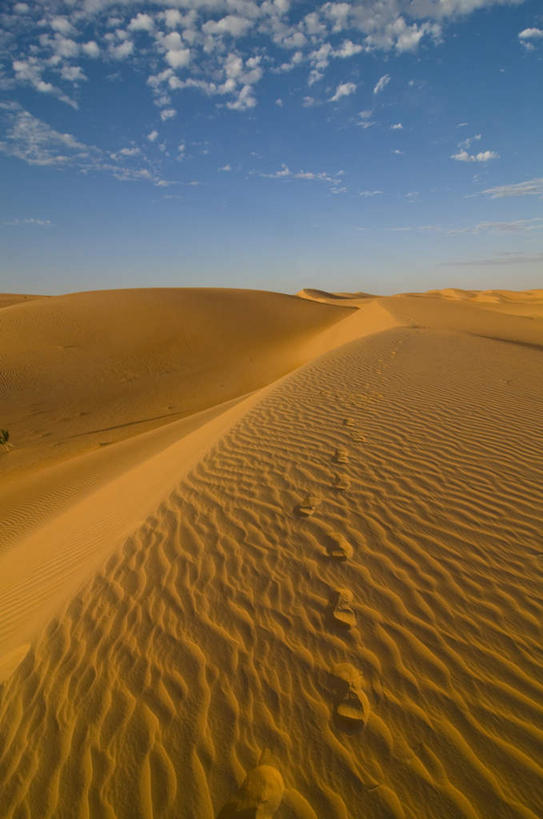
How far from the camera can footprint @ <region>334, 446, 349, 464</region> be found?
499 cm

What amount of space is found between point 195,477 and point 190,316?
24.8 meters

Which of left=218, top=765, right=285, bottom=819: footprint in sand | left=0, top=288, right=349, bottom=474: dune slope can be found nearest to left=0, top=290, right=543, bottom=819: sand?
left=218, top=765, right=285, bottom=819: footprint in sand

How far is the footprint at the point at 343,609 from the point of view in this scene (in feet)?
9.30

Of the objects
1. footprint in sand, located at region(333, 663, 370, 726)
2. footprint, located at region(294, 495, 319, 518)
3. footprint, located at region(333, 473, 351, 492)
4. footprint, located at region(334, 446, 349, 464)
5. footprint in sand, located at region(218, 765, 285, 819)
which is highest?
footprint, located at region(334, 446, 349, 464)

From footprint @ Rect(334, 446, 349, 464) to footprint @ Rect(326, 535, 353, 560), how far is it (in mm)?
1436

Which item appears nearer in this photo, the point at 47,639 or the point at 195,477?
the point at 47,639

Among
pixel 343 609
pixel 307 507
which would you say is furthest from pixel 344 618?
pixel 307 507

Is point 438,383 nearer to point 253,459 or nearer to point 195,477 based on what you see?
point 253,459

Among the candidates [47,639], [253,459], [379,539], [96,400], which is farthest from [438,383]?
[96,400]

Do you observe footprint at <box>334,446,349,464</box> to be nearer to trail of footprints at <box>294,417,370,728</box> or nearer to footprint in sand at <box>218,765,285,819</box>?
trail of footprints at <box>294,417,370,728</box>

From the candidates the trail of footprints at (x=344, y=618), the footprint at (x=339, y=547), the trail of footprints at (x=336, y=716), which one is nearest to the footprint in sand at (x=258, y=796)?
the trail of footprints at (x=336, y=716)

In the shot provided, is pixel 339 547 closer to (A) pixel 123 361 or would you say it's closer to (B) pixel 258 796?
(B) pixel 258 796

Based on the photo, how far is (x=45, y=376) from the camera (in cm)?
1722

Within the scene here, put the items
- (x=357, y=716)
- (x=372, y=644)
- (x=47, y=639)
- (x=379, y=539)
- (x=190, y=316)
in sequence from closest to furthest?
(x=357, y=716)
(x=372, y=644)
(x=47, y=639)
(x=379, y=539)
(x=190, y=316)
